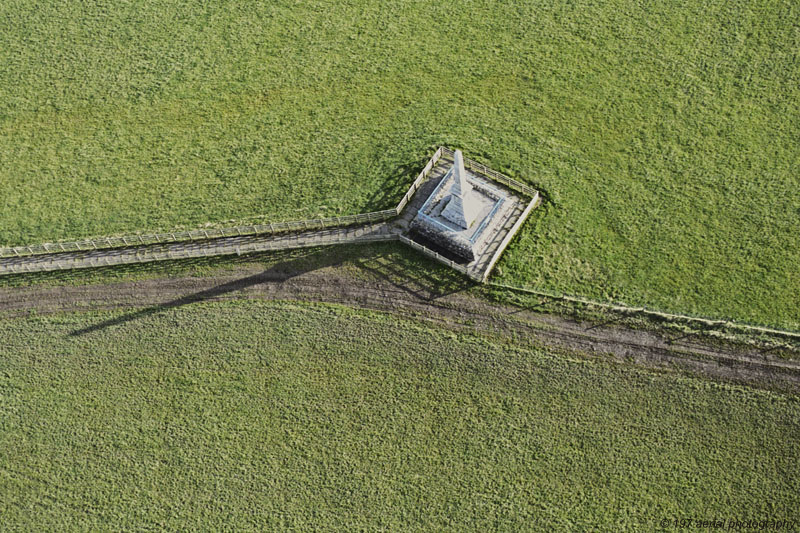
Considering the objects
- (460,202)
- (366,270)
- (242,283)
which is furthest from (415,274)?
(242,283)

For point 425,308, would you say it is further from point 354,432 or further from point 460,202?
point 354,432

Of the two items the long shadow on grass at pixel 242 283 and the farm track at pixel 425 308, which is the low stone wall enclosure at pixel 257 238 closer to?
the long shadow on grass at pixel 242 283

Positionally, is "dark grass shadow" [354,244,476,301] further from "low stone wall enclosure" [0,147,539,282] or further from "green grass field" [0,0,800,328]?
"green grass field" [0,0,800,328]

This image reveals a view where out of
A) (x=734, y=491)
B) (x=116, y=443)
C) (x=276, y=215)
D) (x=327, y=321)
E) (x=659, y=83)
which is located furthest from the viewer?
(x=659, y=83)

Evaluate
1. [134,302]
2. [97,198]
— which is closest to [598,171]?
[134,302]

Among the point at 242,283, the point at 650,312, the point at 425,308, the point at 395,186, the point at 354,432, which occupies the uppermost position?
the point at 395,186

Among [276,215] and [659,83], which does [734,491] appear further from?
[276,215]
